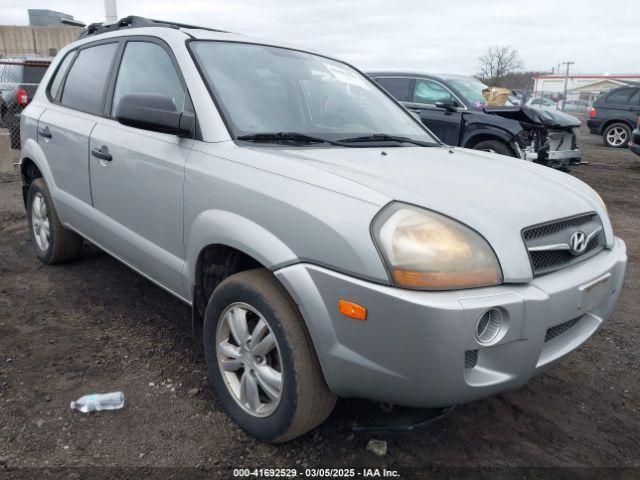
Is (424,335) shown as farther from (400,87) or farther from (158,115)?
(400,87)

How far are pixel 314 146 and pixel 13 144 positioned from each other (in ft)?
27.1

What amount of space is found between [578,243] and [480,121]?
610cm

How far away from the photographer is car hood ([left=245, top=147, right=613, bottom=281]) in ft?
6.09

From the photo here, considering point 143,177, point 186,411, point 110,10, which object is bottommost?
point 186,411

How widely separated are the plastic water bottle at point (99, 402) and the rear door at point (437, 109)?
6661mm

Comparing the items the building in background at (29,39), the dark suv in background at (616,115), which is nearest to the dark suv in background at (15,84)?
the dark suv in background at (616,115)

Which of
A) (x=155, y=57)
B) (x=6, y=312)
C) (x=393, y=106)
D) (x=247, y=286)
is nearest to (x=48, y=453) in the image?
(x=247, y=286)

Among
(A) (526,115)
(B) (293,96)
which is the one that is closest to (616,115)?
(A) (526,115)

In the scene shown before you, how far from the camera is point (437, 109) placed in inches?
324

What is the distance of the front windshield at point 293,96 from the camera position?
2.56 metres

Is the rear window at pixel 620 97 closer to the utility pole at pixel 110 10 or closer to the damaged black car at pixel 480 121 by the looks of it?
the damaged black car at pixel 480 121

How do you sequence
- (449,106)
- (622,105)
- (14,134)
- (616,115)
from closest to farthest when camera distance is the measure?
(449,106), (14,134), (622,105), (616,115)

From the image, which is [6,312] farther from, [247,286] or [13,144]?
[13,144]

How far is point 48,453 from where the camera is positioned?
7.16ft
